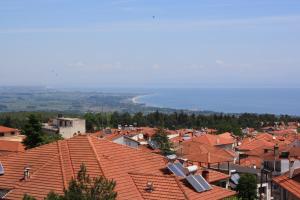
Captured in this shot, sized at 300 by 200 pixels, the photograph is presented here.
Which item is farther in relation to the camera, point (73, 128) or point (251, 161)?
point (73, 128)

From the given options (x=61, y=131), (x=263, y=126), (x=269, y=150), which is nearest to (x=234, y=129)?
(x=263, y=126)

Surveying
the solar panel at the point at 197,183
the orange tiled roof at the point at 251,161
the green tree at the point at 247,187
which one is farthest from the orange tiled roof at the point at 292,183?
the orange tiled roof at the point at 251,161

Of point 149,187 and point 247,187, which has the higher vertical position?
point 149,187

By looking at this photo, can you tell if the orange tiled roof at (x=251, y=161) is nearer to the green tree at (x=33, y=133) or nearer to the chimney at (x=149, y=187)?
the green tree at (x=33, y=133)

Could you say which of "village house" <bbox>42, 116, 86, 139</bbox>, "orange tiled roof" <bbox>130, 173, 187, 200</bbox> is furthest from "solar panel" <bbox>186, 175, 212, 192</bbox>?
"village house" <bbox>42, 116, 86, 139</bbox>

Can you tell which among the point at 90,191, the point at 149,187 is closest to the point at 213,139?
the point at 149,187

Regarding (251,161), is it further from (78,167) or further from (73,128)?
(73,128)

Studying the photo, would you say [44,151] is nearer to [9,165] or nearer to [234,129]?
[9,165]
